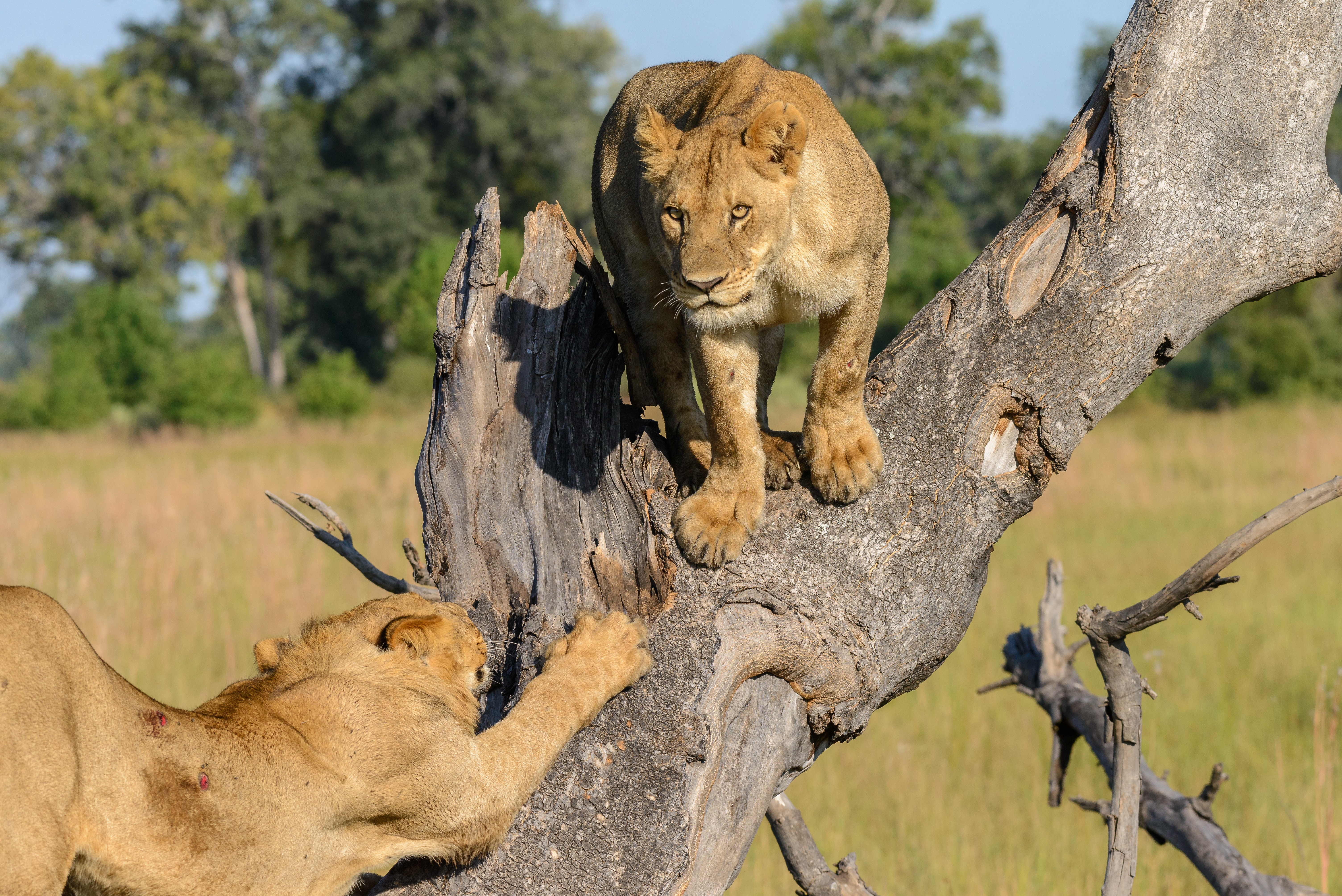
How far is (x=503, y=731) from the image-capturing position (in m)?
2.27

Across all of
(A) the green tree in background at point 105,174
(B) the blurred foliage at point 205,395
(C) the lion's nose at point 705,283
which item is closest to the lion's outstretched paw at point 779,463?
(C) the lion's nose at point 705,283

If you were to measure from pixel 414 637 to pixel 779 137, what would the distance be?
1.50m

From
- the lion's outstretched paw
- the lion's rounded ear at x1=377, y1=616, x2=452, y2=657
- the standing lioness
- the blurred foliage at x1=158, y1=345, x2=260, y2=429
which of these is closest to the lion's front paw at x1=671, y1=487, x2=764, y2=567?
the standing lioness

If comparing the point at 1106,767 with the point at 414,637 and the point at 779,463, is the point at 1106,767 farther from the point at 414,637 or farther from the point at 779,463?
the point at 414,637

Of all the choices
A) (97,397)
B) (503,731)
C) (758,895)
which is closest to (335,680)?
(503,731)

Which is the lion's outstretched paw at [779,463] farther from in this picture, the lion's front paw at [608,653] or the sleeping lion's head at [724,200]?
the lion's front paw at [608,653]

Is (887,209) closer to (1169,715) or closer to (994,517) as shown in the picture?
(994,517)

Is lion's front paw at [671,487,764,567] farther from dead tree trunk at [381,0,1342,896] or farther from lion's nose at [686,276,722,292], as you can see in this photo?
lion's nose at [686,276,722,292]

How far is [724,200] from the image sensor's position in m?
2.77

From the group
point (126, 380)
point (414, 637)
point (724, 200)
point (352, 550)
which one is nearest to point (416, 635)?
point (414, 637)

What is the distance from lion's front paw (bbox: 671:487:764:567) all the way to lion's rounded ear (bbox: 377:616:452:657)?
567mm

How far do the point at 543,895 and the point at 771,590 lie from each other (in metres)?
0.77

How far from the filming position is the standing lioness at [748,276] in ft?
8.85

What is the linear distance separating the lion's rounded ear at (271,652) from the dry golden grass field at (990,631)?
238 centimetres
